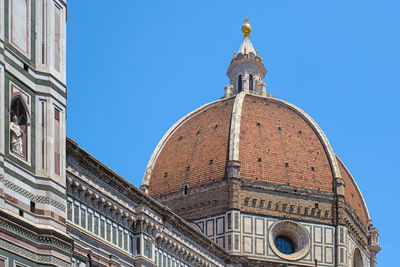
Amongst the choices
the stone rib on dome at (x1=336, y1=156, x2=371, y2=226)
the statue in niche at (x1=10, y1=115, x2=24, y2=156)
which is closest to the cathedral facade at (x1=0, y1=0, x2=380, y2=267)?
the statue in niche at (x1=10, y1=115, x2=24, y2=156)

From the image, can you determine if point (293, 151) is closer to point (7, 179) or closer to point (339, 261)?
point (339, 261)

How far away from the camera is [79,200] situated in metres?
33.8

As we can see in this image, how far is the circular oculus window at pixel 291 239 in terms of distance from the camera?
6600 centimetres

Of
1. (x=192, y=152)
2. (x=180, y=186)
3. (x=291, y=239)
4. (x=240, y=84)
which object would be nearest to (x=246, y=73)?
(x=240, y=84)

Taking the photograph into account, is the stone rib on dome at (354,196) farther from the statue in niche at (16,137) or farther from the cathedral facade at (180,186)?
the statue in niche at (16,137)

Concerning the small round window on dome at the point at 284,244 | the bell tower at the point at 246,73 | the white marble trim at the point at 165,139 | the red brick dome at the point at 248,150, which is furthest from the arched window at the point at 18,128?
the bell tower at the point at 246,73

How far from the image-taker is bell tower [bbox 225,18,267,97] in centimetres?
7894

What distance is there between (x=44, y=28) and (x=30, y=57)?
1090 mm

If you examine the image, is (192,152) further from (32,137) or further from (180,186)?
(32,137)

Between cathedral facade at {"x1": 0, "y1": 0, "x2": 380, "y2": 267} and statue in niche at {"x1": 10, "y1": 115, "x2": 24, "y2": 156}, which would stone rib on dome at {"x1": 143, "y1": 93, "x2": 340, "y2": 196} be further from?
statue in niche at {"x1": 10, "y1": 115, "x2": 24, "y2": 156}

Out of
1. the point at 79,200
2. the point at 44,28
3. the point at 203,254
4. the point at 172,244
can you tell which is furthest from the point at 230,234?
the point at 44,28

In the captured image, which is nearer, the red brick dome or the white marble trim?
the red brick dome

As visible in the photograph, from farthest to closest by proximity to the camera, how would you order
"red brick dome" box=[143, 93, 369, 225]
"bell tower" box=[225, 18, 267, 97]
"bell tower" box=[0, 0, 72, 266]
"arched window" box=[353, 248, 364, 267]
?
"bell tower" box=[225, 18, 267, 97], "arched window" box=[353, 248, 364, 267], "red brick dome" box=[143, 93, 369, 225], "bell tower" box=[0, 0, 72, 266]

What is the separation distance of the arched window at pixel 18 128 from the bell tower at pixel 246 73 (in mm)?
58331
